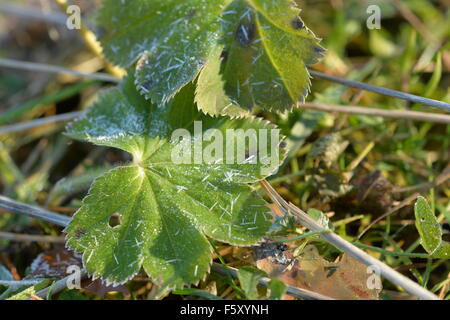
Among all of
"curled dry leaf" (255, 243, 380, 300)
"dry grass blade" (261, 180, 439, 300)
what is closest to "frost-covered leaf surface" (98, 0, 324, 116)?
"dry grass blade" (261, 180, 439, 300)

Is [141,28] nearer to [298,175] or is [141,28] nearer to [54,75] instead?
[298,175]

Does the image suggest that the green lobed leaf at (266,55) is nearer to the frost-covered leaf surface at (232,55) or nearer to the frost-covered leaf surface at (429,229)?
the frost-covered leaf surface at (232,55)

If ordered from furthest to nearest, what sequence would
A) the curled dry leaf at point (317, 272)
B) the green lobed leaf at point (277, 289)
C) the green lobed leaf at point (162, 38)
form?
the green lobed leaf at point (162, 38) < the curled dry leaf at point (317, 272) < the green lobed leaf at point (277, 289)

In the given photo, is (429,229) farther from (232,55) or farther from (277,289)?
(232,55)

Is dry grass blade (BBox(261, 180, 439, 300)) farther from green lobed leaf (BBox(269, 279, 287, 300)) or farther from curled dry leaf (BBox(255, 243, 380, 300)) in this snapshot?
green lobed leaf (BBox(269, 279, 287, 300))

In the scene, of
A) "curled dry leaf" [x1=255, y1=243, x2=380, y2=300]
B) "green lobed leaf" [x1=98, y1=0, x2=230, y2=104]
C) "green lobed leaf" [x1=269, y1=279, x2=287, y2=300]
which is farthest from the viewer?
"green lobed leaf" [x1=98, y1=0, x2=230, y2=104]

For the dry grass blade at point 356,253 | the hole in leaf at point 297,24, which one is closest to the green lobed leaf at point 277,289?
the dry grass blade at point 356,253
